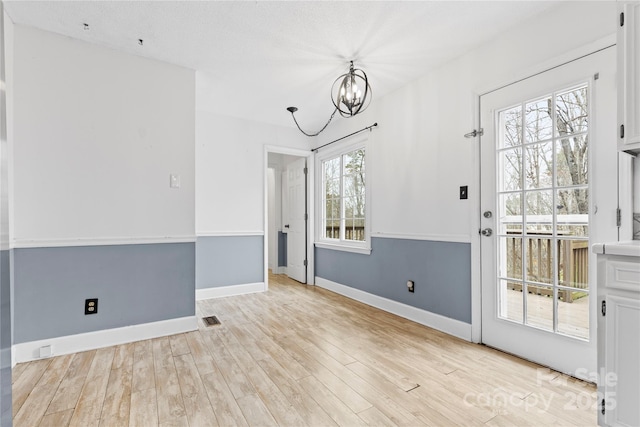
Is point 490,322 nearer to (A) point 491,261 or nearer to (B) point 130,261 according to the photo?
(A) point 491,261

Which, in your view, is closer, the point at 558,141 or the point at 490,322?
the point at 558,141

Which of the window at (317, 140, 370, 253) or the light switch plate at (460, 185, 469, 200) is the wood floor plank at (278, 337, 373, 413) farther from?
the light switch plate at (460, 185, 469, 200)

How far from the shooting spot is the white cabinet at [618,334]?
1271mm

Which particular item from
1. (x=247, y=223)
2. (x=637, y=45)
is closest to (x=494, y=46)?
(x=637, y=45)

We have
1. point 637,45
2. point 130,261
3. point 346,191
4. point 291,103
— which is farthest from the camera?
point 346,191

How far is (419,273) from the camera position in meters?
3.00

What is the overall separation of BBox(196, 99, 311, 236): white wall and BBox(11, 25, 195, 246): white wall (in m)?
1.08

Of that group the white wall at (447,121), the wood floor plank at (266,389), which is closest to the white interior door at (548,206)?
the white wall at (447,121)

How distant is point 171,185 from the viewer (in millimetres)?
Result: 2805

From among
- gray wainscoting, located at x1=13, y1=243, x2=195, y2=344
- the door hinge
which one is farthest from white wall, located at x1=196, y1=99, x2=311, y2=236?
the door hinge

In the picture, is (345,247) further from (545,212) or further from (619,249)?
(619,249)

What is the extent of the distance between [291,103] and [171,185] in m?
1.77

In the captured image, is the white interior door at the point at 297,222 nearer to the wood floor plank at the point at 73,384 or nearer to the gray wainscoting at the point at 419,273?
the gray wainscoting at the point at 419,273

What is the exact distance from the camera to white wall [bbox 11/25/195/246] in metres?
2.28
